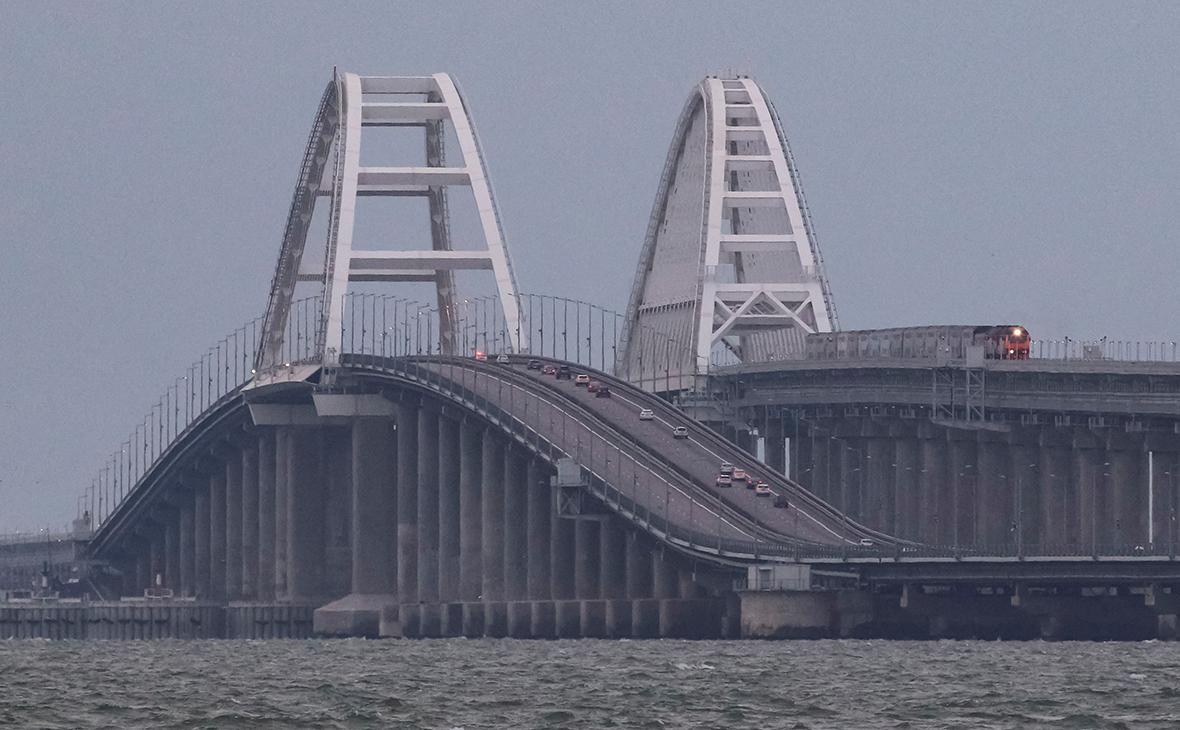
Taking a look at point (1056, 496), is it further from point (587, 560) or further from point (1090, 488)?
point (587, 560)

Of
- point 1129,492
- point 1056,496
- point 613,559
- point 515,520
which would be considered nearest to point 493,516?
point 515,520

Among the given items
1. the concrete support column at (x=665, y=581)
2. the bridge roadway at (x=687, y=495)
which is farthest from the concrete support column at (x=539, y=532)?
the concrete support column at (x=665, y=581)

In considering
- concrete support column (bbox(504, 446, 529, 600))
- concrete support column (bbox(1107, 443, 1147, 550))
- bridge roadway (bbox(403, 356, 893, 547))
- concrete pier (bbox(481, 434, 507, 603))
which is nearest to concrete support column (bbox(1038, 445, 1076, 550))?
concrete support column (bbox(1107, 443, 1147, 550))

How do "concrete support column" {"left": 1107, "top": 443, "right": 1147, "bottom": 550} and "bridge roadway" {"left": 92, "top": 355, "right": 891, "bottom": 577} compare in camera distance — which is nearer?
"bridge roadway" {"left": 92, "top": 355, "right": 891, "bottom": 577}

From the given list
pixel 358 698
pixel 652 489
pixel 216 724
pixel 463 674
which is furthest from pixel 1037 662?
pixel 652 489

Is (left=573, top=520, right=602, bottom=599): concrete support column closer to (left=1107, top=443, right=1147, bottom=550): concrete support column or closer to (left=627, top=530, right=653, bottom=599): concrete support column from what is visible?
(left=627, top=530, right=653, bottom=599): concrete support column
